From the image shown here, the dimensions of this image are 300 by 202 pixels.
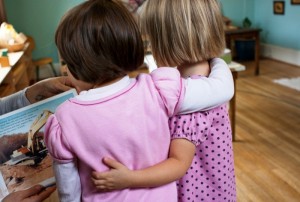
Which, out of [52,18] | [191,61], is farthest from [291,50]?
[191,61]

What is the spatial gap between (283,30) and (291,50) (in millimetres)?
399

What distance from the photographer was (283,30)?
5.34 m

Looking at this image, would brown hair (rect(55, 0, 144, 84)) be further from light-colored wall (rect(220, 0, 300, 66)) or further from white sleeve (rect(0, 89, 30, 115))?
light-colored wall (rect(220, 0, 300, 66))

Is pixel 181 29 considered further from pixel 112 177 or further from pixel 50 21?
pixel 50 21

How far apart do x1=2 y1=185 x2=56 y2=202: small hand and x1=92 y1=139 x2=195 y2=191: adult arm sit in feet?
0.97

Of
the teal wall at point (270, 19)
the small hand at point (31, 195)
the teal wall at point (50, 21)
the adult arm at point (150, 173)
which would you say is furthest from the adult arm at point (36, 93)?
the teal wall at point (270, 19)

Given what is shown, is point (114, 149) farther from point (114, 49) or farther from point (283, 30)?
point (283, 30)

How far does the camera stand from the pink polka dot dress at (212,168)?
831 mm

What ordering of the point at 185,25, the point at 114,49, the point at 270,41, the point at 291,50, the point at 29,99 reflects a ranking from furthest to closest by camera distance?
1. the point at 270,41
2. the point at 291,50
3. the point at 29,99
4. the point at 185,25
5. the point at 114,49

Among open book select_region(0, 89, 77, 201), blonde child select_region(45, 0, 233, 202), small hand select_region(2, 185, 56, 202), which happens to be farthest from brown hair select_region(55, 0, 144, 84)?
small hand select_region(2, 185, 56, 202)

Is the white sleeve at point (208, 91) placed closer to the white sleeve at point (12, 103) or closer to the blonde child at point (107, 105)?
the blonde child at point (107, 105)

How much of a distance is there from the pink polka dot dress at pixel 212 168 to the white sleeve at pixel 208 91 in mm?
50

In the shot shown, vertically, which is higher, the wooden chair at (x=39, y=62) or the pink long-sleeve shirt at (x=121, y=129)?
the pink long-sleeve shirt at (x=121, y=129)

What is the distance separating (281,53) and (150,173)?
5218mm
